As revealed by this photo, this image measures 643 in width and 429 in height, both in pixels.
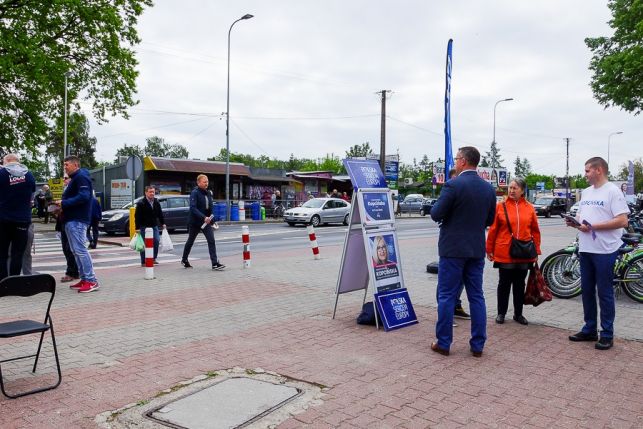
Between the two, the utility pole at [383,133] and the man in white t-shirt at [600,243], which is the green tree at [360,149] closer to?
the utility pole at [383,133]

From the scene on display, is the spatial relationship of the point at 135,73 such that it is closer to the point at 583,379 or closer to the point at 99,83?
the point at 99,83

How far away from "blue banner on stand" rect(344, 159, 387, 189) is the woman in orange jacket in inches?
56.9

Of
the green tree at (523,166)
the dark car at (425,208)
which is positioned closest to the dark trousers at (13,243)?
the dark car at (425,208)

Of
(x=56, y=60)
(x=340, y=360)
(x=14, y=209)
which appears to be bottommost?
(x=340, y=360)

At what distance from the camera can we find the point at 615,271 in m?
7.51

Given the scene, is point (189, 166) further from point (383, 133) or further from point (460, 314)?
point (460, 314)

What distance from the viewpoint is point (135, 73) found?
25.9m

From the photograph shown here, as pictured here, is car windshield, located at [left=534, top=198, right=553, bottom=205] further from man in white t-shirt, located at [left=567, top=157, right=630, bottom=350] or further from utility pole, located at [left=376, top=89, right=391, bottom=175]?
man in white t-shirt, located at [left=567, top=157, right=630, bottom=350]

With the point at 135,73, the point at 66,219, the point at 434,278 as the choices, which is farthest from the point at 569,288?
the point at 135,73

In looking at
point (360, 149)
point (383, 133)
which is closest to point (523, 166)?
point (360, 149)

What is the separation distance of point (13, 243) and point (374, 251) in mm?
4880

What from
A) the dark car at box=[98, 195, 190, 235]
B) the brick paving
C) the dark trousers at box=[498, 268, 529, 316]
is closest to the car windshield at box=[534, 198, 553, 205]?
the dark car at box=[98, 195, 190, 235]

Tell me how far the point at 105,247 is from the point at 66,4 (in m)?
11.5

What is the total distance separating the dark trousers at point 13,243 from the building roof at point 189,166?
24.5 metres
